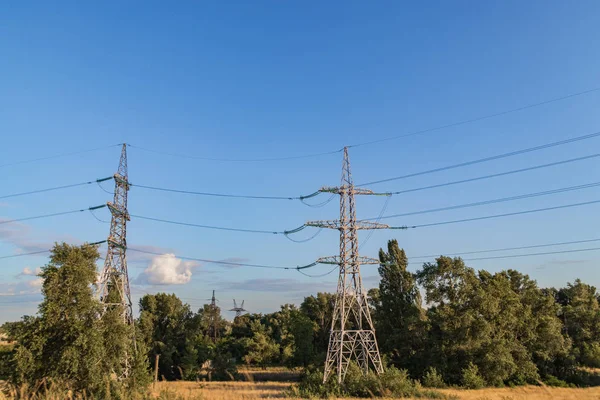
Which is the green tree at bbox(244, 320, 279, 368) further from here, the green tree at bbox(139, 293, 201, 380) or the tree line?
the green tree at bbox(139, 293, 201, 380)

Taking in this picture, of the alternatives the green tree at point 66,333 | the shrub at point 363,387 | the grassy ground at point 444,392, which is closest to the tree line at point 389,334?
the green tree at point 66,333

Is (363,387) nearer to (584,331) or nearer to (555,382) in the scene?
(555,382)

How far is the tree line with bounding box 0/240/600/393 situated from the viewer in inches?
800

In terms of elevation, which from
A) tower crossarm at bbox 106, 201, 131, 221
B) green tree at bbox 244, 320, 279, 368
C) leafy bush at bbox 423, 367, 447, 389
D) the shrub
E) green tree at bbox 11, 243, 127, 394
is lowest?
green tree at bbox 244, 320, 279, 368

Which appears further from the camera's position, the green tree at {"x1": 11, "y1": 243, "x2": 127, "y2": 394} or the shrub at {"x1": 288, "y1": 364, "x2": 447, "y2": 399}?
the shrub at {"x1": 288, "y1": 364, "x2": 447, "y2": 399}

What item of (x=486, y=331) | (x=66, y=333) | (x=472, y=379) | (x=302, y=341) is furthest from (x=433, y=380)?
(x=66, y=333)

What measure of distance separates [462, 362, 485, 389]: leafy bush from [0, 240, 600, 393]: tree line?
12 centimetres

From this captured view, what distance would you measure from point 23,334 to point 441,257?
40505 millimetres

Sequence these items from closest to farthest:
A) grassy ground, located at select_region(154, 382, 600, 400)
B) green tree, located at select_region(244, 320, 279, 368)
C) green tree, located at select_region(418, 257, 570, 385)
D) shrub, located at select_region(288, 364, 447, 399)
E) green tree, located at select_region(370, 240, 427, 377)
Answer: grassy ground, located at select_region(154, 382, 600, 400), shrub, located at select_region(288, 364, 447, 399), green tree, located at select_region(418, 257, 570, 385), green tree, located at select_region(370, 240, 427, 377), green tree, located at select_region(244, 320, 279, 368)

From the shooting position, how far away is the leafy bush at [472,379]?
4038 centimetres

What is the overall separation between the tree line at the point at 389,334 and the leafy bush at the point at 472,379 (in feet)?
0.39

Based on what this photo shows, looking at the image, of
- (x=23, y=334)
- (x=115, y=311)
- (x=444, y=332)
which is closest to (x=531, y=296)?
(x=444, y=332)

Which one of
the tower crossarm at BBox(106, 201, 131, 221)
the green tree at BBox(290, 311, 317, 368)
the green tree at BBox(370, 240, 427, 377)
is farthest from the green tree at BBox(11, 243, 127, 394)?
the green tree at BBox(290, 311, 317, 368)

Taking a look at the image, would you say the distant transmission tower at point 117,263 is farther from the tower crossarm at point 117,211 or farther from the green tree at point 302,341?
the green tree at point 302,341
